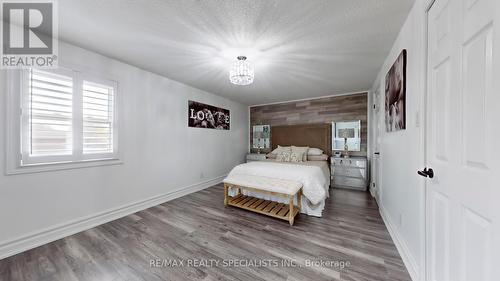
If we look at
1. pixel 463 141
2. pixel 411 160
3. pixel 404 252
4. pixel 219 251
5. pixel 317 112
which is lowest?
pixel 219 251

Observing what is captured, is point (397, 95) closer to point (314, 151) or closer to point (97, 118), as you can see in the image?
point (314, 151)

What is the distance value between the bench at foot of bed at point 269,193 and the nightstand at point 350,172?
6.28 ft

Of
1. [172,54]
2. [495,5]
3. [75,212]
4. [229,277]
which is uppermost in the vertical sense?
[172,54]

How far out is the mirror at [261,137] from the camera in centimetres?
552

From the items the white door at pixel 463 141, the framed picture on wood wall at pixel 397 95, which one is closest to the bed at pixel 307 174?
the framed picture on wood wall at pixel 397 95

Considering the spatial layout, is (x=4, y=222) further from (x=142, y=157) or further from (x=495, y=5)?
(x=495, y=5)

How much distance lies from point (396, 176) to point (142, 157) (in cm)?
367

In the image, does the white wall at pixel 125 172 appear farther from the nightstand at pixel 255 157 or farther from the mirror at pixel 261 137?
the mirror at pixel 261 137

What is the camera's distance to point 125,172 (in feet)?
8.94

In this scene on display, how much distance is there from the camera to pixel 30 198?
74.3 inches

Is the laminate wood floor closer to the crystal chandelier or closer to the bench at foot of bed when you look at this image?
the bench at foot of bed

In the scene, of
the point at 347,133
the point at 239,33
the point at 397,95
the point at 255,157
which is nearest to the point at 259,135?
the point at 255,157

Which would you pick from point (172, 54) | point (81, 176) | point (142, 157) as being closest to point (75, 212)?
point (81, 176)

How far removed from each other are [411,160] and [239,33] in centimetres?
210
